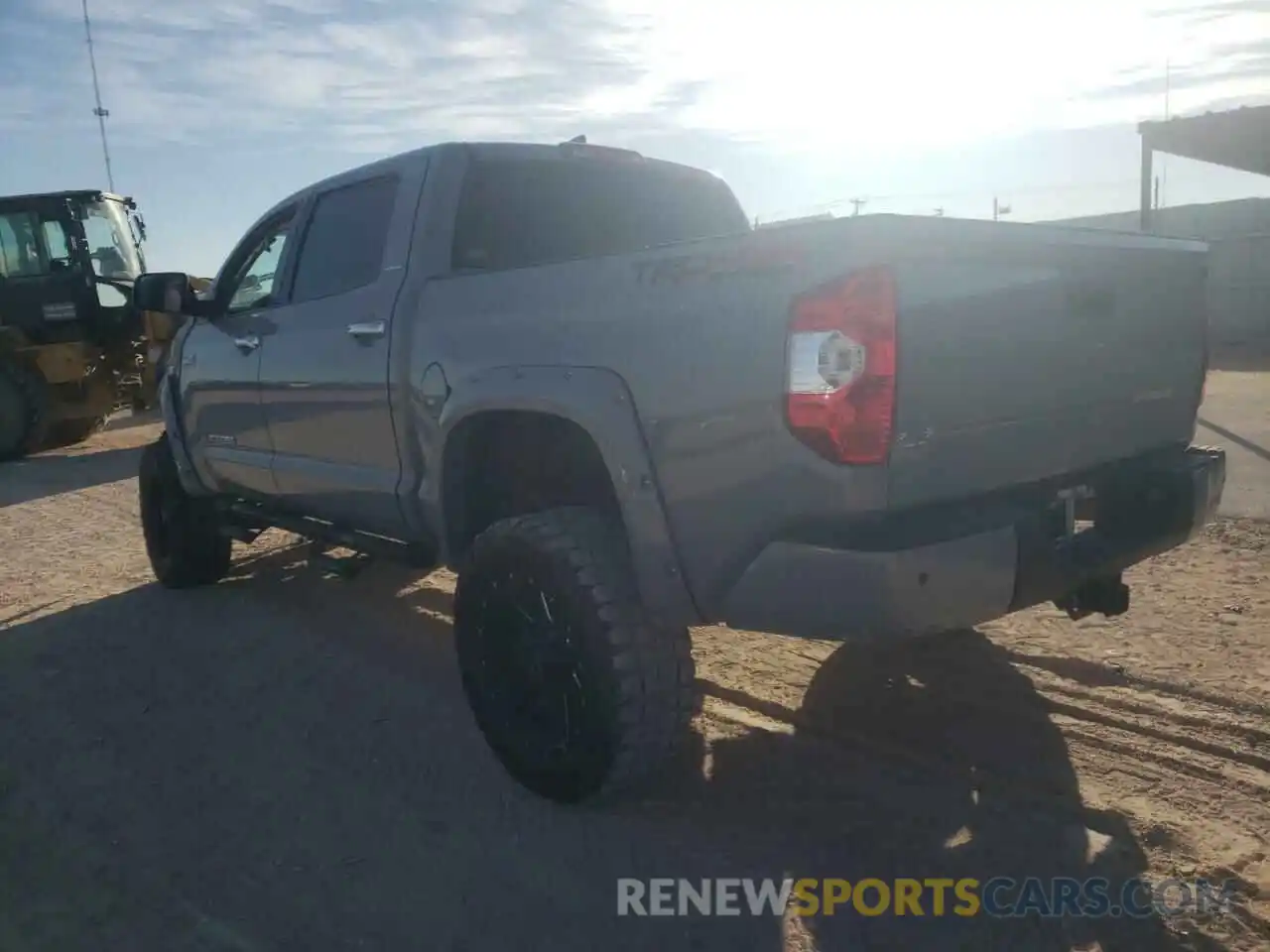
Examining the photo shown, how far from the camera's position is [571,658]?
3.00 metres

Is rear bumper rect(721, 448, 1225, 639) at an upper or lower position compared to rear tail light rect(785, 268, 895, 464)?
lower

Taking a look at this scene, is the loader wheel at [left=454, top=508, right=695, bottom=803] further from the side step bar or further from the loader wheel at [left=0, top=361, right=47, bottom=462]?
the loader wheel at [left=0, top=361, right=47, bottom=462]

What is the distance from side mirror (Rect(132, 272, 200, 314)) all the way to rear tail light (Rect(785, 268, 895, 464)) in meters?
3.47

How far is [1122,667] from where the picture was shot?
395 cm

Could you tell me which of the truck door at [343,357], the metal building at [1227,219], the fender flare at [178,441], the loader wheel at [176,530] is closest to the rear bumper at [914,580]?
the truck door at [343,357]

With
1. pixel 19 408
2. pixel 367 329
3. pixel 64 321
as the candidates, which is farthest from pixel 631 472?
pixel 64 321

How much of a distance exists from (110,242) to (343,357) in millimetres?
10319

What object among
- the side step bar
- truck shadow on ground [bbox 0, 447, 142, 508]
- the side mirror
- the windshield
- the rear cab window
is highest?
the windshield

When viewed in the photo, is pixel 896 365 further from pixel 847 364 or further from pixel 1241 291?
pixel 1241 291

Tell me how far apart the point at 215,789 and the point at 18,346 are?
1029 centimetres

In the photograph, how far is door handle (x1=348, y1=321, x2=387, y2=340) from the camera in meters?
3.76

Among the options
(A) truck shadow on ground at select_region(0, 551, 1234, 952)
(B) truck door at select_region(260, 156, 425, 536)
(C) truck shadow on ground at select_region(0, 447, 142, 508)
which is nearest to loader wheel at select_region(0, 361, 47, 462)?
(C) truck shadow on ground at select_region(0, 447, 142, 508)

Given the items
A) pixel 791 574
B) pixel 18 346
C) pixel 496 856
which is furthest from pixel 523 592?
pixel 18 346

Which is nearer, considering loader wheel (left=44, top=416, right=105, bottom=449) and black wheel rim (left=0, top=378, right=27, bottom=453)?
black wheel rim (left=0, top=378, right=27, bottom=453)
